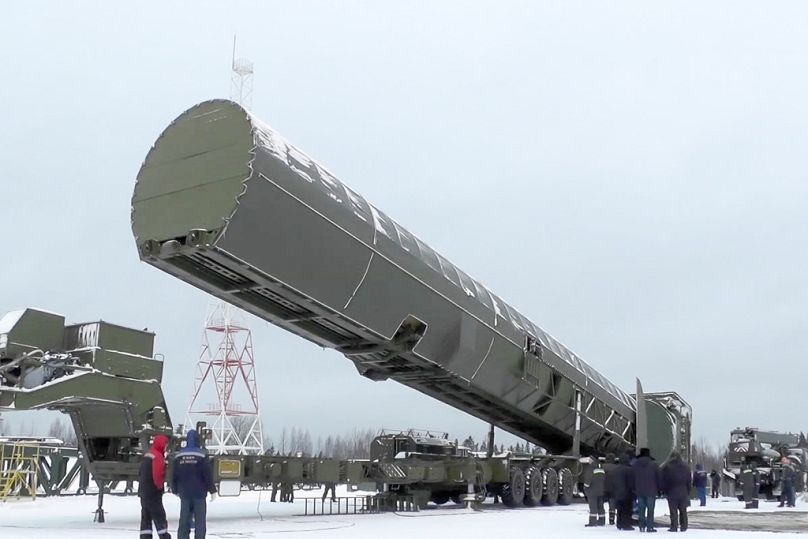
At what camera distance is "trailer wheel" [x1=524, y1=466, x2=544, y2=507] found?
56.9 ft

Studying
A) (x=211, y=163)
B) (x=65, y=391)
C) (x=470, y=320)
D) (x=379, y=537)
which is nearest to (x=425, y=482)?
(x=470, y=320)

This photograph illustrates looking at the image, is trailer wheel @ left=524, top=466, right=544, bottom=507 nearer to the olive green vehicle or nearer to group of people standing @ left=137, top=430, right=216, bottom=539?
the olive green vehicle

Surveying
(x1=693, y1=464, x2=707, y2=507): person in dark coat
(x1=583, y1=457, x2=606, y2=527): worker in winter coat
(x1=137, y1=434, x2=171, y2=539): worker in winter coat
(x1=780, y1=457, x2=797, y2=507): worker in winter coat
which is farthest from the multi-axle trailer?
(x1=780, y1=457, x2=797, y2=507): worker in winter coat

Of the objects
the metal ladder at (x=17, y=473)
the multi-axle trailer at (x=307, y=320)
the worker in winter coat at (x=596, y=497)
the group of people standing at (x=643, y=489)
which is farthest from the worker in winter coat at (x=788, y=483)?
the metal ladder at (x=17, y=473)

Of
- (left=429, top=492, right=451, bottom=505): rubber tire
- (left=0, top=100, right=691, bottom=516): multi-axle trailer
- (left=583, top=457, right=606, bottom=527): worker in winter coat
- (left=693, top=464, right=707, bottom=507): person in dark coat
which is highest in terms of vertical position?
(left=0, top=100, right=691, bottom=516): multi-axle trailer

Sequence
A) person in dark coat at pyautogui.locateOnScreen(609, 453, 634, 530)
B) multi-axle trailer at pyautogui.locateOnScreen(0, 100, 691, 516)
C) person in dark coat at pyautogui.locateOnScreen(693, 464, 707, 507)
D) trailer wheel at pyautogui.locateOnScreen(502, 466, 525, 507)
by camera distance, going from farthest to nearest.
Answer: person in dark coat at pyautogui.locateOnScreen(693, 464, 707, 507) < trailer wheel at pyautogui.locateOnScreen(502, 466, 525, 507) < person in dark coat at pyautogui.locateOnScreen(609, 453, 634, 530) < multi-axle trailer at pyautogui.locateOnScreen(0, 100, 691, 516)

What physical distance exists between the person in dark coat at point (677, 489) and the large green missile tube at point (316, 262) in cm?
387

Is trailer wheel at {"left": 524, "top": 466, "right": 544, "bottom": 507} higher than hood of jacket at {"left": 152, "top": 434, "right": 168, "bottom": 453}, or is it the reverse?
hood of jacket at {"left": 152, "top": 434, "right": 168, "bottom": 453}

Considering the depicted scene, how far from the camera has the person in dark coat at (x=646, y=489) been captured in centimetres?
1227

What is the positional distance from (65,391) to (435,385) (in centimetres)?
649

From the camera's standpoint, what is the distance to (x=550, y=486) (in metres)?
17.9

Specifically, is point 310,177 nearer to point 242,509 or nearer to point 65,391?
point 65,391

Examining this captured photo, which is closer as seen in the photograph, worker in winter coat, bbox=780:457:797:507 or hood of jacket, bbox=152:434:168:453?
hood of jacket, bbox=152:434:168:453

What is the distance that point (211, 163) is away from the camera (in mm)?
10633
